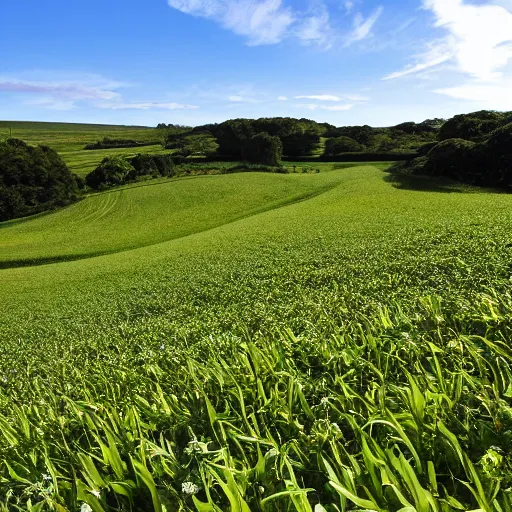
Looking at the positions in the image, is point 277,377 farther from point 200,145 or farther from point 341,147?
point 200,145

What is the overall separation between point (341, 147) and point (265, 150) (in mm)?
19430

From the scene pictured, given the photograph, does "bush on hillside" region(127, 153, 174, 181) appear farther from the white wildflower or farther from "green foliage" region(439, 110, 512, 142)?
the white wildflower

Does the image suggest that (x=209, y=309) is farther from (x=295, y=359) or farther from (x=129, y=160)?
(x=129, y=160)

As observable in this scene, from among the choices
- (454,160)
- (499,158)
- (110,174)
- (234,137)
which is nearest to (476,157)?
(454,160)

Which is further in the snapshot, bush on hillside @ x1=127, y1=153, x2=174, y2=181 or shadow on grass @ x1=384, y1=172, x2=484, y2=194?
bush on hillside @ x1=127, y1=153, x2=174, y2=181

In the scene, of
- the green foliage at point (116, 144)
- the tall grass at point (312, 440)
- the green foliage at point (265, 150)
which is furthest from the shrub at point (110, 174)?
the tall grass at point (312, 440)

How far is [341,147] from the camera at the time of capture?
8588 cm

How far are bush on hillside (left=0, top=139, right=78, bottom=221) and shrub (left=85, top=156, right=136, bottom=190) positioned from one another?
3568mm

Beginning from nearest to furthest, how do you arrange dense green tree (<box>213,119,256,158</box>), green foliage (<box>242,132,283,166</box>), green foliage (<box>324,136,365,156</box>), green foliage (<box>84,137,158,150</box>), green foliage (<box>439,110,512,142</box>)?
1. green foliage (<box>439,110,512,142</box>)
2. green foliage (<box>242,132,283,166</box>)
3. green foliage (<box>324,136,365,156</box>)
4. dense green tree (<box>213,119,256,158</box>)
5. green foliage (<box>84,137,158,150</box>)

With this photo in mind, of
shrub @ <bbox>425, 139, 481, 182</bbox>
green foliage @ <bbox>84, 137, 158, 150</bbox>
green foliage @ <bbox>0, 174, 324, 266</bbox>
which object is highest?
green foliage @ <bbox>84, 137, 158, 150</bbox>

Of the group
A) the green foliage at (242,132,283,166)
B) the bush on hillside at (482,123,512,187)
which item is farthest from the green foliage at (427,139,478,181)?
the green foliage at (242,132,283,166)

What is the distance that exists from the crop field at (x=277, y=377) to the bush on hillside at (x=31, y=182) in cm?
5115

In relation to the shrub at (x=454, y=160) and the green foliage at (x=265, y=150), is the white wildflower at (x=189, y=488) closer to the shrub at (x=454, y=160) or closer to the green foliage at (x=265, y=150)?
the shrub at (x=454, y=160)

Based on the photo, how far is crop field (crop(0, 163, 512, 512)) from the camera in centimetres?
185
